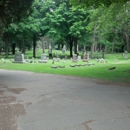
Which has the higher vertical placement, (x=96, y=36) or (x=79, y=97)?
(x=96, y=36)

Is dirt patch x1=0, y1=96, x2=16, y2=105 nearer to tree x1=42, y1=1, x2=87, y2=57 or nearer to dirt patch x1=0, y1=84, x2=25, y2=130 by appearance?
dirt patch x1=0, y1=84, x2=25, y2=130

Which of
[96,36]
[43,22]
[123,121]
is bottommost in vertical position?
[123,121]

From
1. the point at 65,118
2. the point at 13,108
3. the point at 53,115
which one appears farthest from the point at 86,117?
the point at 13,108

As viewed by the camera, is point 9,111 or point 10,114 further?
point 9,111

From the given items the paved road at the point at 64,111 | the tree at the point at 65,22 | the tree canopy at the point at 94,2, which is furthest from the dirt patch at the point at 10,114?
the tree at the point at 65,22

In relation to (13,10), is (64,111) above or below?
below

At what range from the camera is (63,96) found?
7.82 m

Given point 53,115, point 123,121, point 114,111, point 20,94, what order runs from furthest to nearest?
point 20,94 < point 114,111 < point 53,115 < point 123,121

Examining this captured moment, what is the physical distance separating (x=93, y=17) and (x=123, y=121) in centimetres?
1658

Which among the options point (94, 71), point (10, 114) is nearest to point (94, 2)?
point (94, 71)

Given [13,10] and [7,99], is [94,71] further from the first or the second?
[7,99]

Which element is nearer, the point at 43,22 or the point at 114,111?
the point at 114,111

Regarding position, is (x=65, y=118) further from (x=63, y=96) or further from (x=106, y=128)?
(x=63, y=96)

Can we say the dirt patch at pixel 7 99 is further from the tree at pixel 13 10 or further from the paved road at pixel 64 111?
the tree at pixel 13 10
